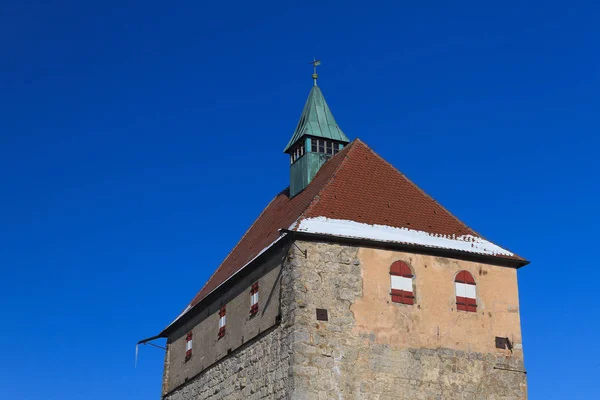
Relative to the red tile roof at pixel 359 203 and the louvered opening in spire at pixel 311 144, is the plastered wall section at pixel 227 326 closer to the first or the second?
the red tile roof at pixel 359 203

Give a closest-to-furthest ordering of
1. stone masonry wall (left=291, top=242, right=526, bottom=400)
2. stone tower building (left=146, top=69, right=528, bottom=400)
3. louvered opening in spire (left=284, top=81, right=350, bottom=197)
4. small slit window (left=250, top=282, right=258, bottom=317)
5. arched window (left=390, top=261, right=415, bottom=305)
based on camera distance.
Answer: stone masonry wall (left=291, top=242, right=526, bottom=400)
stone tower building (left=146, top=69, right=528, bottom=400)
arched window (left=390, top=261, right=415, bottom=305)
small slit window (left=250, top=282, right=258, bottom=317)
louvered opening in spire (left=284, top=81, right=350, bottom=197)

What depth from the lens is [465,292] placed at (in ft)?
93.1

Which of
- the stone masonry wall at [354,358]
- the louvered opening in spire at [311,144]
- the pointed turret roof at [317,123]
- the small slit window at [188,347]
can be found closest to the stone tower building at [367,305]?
the stone masonry wall at [354,358]

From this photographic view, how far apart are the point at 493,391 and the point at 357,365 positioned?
14.6 feet

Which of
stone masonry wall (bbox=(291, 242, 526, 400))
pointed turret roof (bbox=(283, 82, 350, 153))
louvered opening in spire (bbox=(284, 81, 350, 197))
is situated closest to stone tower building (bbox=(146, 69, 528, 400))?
stone masonry wall (bbox=(291, 242, 526, 400))

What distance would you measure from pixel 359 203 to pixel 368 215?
626mm

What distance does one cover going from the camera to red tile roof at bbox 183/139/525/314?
94.3 ft

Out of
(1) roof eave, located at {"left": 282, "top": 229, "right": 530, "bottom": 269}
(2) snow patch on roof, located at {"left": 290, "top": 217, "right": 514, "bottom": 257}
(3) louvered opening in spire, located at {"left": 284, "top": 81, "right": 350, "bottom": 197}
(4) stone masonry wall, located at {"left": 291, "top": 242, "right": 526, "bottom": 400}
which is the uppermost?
(3) louvered opening in spire, located at {"left": 284, "top": 81, "right": 350, "bottom": 197}

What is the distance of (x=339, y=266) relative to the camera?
88.8 ft

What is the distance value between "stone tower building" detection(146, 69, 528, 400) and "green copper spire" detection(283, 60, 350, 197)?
1.91 metres

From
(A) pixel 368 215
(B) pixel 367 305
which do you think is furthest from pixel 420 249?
(B) pixel 367 305

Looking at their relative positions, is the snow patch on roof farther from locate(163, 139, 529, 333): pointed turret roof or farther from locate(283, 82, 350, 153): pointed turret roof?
locate(283, 82, 350, 153): pointed turret roof

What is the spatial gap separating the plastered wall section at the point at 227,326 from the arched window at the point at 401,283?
3400 millimetres

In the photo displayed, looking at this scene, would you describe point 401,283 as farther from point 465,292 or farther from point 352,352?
point 352,352
